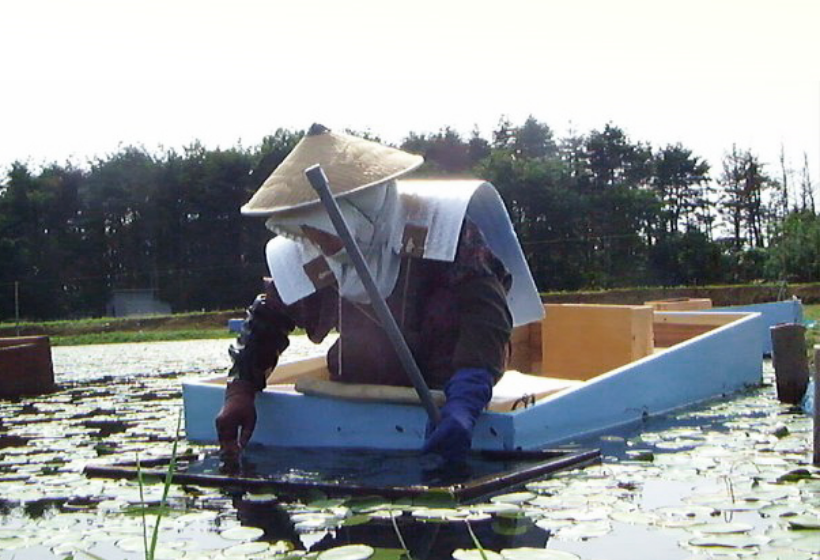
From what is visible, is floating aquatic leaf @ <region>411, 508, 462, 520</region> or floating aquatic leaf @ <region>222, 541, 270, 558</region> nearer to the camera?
floating aquatic leaf @ <region>222, 541, 270, 558</region>

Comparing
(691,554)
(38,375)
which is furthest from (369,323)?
(38,375)

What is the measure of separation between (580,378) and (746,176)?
47.2 meters

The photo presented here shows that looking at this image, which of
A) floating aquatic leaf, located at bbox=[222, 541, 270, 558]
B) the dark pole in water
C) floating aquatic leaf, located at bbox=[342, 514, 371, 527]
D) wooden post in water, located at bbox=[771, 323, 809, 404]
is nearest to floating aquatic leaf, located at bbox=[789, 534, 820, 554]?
floating aquatic leaf, located at bbox=[342, 514, 371, 527]

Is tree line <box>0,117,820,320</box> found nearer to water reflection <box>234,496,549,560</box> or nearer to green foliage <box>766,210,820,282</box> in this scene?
green foliage <box>766,210,820,282</box>

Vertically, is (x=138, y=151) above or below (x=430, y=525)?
above

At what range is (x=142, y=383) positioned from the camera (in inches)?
336

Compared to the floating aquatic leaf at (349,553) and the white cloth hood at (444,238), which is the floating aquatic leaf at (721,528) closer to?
the floating aquatic leaf at (349,553)

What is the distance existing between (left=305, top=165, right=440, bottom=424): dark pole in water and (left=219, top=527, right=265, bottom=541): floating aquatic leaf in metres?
0.88

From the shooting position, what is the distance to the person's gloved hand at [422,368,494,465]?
3.19 metres

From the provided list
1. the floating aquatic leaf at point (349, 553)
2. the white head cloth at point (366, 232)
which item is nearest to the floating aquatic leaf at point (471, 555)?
the floating aquatic leaf at point (349, 553)

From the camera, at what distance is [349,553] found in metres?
2.30

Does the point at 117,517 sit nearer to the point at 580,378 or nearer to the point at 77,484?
the point at 77,484

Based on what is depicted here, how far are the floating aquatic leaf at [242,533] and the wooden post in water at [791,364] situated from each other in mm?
3509

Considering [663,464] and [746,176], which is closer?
[663,464]
